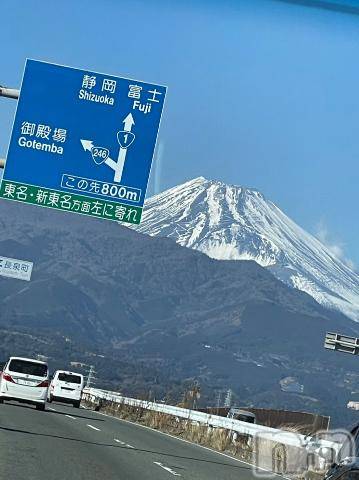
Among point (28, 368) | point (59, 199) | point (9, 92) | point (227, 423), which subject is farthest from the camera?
point (28, 368)

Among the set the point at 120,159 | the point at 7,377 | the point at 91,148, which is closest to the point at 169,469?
the point at 120,159

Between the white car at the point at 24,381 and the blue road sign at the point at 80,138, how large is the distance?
10.3 metres

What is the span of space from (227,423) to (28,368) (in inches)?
338

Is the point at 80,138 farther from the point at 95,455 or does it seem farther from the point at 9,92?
the point at 95,455

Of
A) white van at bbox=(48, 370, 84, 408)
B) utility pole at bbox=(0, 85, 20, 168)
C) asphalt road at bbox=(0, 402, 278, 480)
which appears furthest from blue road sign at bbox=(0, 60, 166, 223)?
white van at bbox=(48, 370, 84, 408)

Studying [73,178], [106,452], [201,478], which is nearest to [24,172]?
[73,178]

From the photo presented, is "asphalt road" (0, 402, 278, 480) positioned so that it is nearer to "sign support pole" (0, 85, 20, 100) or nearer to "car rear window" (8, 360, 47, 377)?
"car rear window" (8, 360, 47, 377)

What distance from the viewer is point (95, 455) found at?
21312 millimetres

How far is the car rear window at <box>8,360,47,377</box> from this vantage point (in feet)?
119

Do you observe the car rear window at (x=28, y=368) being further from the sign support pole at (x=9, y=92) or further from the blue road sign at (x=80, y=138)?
the sign support pole at (x=9, y=92)

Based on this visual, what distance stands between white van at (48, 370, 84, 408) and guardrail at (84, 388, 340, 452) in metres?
1.72

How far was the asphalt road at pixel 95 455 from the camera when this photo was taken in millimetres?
17734

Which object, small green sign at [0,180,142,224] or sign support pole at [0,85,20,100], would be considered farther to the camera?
small green sign at [0,180,142,224]

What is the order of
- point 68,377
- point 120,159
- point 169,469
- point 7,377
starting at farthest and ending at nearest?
point 68,377, point 7,377, point 120,159, point 169,469
